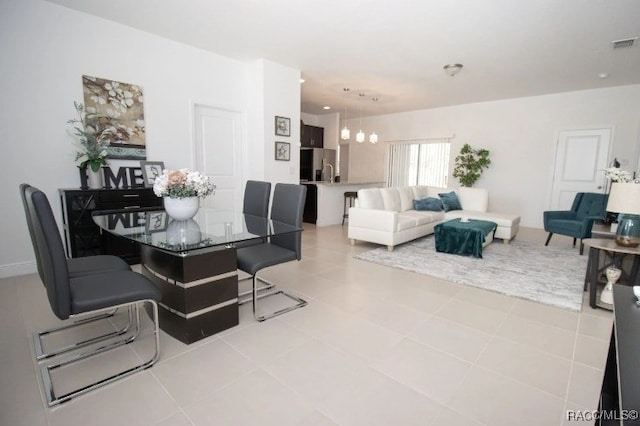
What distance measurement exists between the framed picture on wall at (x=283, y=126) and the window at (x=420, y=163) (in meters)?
4.44

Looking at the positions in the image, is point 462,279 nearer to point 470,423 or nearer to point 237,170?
point 470,423

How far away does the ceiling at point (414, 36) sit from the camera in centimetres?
300

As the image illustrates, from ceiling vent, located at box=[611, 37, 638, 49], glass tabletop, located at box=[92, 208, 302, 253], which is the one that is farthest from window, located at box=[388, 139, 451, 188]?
glass tabletop, located at box=[92, 208, 302, 253]

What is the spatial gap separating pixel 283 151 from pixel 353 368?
380 cm

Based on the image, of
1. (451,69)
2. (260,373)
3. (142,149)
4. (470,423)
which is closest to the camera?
(470,423)

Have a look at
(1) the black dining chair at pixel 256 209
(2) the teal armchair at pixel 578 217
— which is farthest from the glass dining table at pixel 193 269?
(2) the teal armchair at pixel 578 217

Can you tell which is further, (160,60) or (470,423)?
(160,60)

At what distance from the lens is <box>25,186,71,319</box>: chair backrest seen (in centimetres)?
142

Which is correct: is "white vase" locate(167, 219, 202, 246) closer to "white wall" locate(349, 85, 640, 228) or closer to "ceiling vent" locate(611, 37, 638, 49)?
"ceiling vent" locate(611, 37, 638, 49)

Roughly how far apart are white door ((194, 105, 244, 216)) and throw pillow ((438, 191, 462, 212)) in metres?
3.77

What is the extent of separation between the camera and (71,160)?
3.38 m

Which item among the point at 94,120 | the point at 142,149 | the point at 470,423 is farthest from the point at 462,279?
the point at 94,120

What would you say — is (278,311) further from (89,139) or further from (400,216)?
(400,216)

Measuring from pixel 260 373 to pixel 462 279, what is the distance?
98.8 inches
